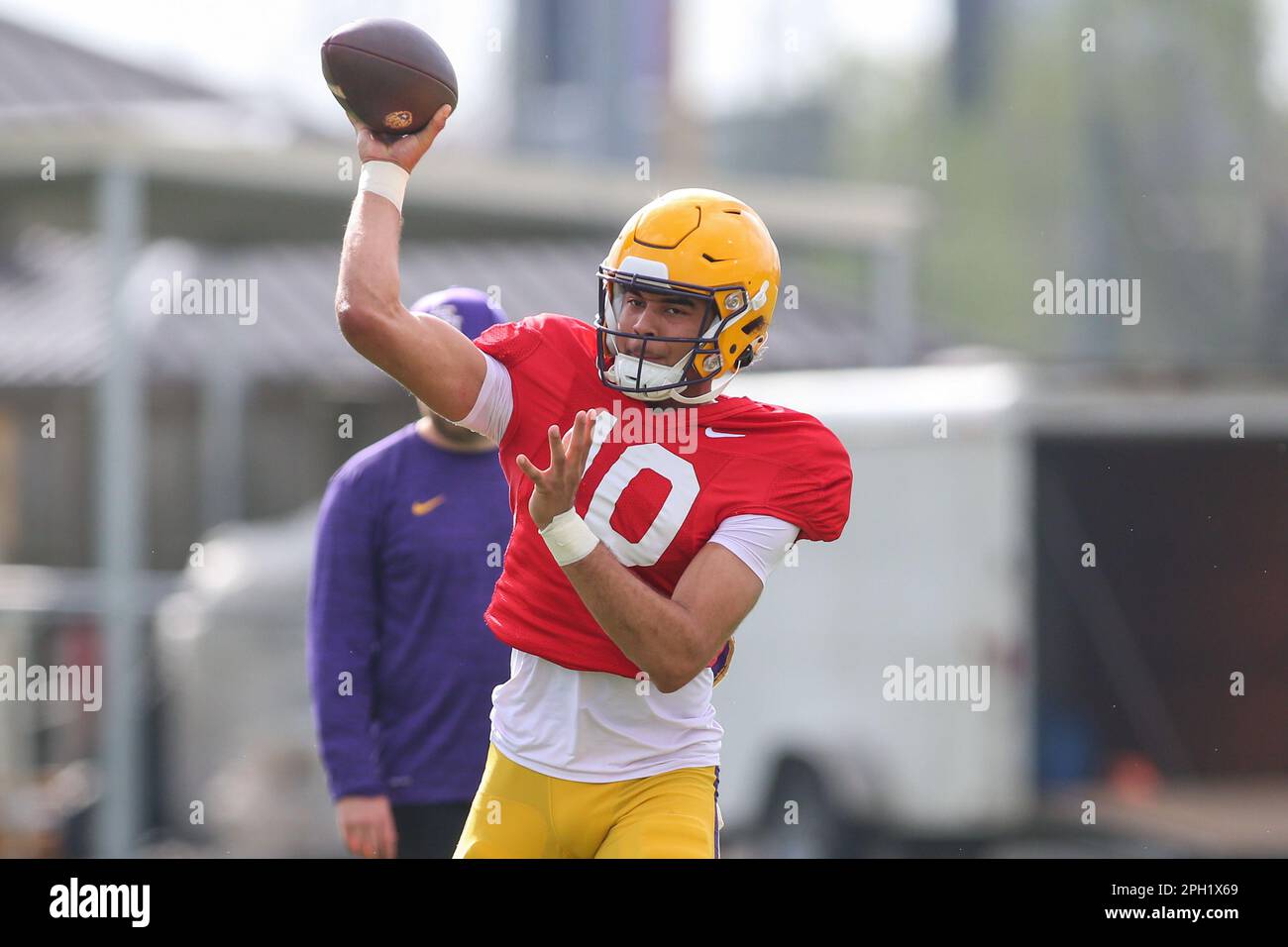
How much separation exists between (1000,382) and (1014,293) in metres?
34.3

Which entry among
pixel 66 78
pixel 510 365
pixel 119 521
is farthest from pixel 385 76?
pixel 66 78

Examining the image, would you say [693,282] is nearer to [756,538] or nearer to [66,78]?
[756,538]

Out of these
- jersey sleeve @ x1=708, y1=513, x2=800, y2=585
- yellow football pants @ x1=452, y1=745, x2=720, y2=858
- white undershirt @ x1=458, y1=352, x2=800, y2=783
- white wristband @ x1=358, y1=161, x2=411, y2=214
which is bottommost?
yellow football pants @ x1=452, y1=745, x2=720, y2=858

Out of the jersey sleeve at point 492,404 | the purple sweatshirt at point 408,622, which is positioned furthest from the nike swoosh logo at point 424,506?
the jersey sleeve at point 492,404

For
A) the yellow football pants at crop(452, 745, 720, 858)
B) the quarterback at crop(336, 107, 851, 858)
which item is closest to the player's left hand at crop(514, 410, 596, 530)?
the quarterback at crop(336, 107, 851, 858)

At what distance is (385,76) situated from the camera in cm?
384

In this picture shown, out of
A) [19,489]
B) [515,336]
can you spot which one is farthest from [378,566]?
[19,489]

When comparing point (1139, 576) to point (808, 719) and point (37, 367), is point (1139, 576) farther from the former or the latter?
point (37, 367)

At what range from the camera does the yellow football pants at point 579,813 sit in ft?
13.2

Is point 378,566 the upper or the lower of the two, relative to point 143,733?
upper

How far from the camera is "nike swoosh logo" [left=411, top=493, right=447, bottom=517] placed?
5254 mm

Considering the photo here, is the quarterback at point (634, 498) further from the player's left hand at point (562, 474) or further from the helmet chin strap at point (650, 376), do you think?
the player's left hand at point (562, 474)

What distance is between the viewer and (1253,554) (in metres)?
12.8

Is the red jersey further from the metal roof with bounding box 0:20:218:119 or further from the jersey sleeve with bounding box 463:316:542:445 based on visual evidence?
the metal roof with bounding box 0:20:218:119
